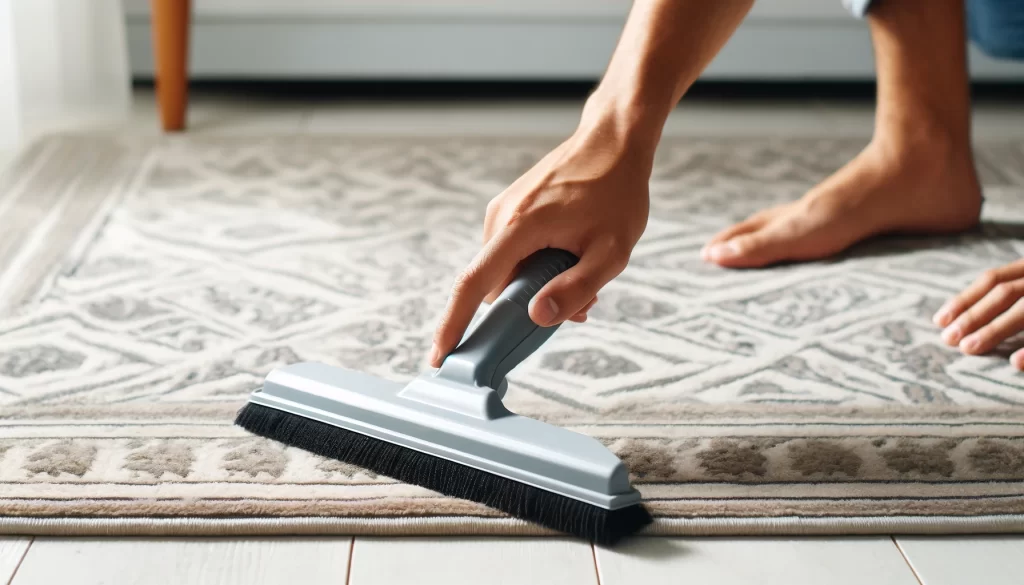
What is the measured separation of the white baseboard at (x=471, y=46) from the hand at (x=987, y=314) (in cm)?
97

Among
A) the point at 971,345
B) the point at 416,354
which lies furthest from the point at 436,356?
the point at 971,345

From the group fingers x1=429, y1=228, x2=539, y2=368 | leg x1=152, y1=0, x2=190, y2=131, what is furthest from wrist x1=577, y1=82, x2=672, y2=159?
leg x1=152, y1=0, x2=190, y2=131

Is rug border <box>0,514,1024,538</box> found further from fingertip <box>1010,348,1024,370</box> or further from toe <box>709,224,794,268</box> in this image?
toe <box>709,224,794,268</box>

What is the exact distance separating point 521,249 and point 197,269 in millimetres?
515

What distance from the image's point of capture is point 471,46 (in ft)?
6.09

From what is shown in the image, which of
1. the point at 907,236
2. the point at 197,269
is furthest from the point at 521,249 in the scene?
the point at 907,236

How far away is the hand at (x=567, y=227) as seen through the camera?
2.25 ft

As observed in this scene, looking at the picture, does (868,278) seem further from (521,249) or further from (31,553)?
(31,553)

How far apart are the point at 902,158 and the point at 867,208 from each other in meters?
0.07

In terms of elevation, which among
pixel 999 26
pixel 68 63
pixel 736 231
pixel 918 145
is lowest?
pixel 68 63

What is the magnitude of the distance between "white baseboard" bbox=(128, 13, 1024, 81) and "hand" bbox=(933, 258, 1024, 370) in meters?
0.97

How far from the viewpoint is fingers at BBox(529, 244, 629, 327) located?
68cm

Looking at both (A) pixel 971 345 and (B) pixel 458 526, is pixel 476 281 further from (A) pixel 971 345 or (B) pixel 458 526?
(A) pixel 971 345

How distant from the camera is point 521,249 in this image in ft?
2.30
